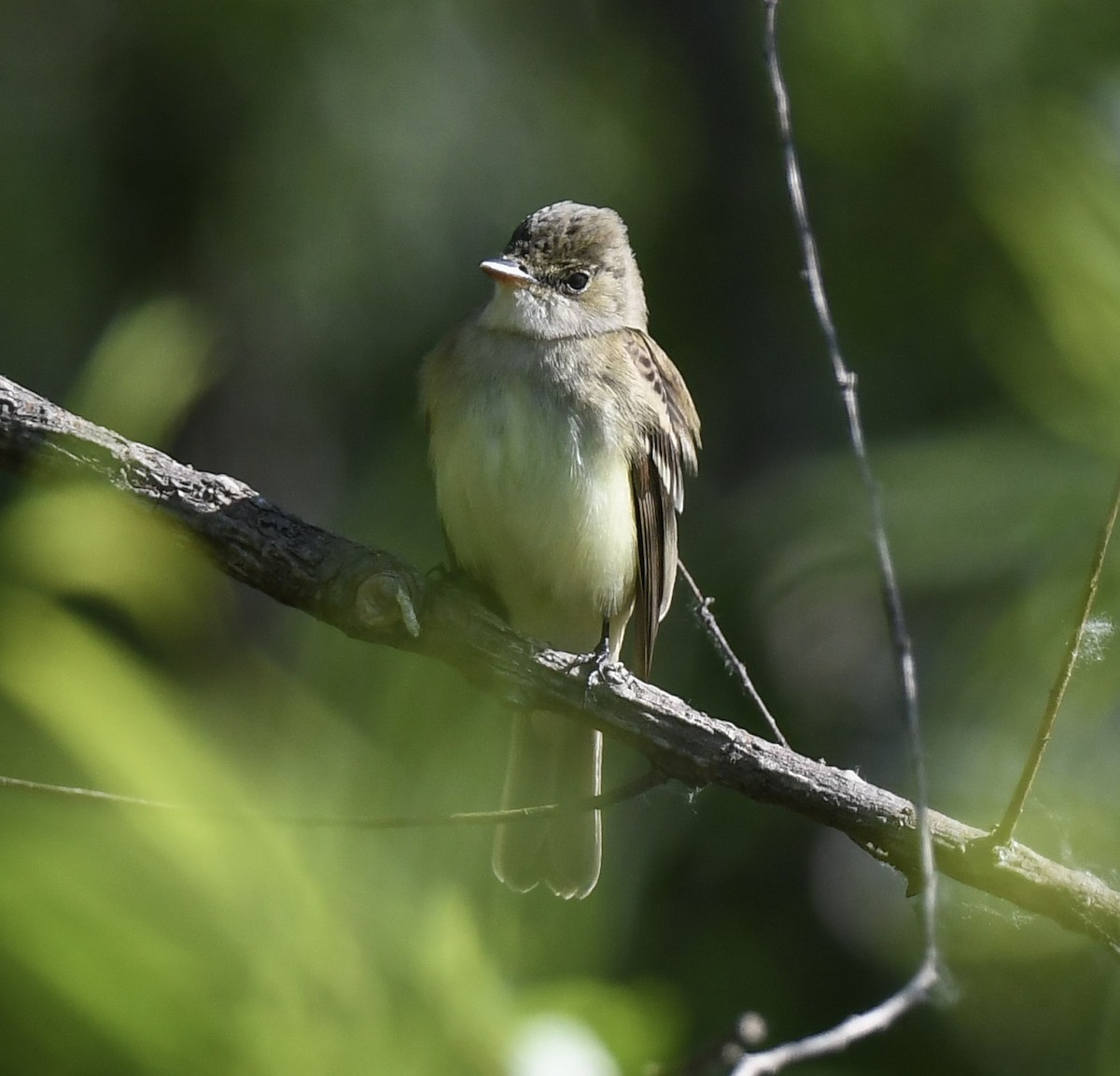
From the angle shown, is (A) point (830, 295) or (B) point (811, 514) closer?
(B) point (811, 514)

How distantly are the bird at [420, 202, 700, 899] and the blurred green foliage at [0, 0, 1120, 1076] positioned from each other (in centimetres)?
20

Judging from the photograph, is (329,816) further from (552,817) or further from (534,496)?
(534,496)

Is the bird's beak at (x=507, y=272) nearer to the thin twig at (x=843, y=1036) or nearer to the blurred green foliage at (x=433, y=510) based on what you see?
the blurred green foliage at (x=433, y=510)

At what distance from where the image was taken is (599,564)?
405 centimetres

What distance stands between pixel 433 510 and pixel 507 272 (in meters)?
0.67

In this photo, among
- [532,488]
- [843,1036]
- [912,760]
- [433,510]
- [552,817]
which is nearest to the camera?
[843,1036]

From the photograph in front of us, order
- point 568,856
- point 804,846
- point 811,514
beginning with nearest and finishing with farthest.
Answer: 1. point 568,856
2. point 811,514
3. point 804,846

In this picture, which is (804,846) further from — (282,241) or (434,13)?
(434,13)

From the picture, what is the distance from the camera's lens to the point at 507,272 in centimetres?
419

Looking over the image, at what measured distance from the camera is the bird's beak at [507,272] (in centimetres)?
417

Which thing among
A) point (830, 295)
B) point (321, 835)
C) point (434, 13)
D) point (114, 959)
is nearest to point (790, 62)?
point (830, 295)

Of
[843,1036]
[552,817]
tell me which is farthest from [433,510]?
[843,1036]

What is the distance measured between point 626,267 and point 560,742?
4.26 feet

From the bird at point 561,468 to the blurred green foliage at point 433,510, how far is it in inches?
8.0
